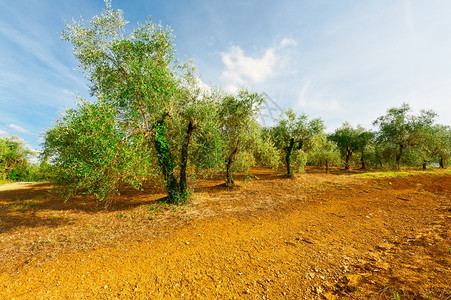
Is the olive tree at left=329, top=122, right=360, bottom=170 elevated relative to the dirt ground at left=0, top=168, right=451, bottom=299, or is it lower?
elevated

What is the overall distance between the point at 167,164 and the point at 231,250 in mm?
8589

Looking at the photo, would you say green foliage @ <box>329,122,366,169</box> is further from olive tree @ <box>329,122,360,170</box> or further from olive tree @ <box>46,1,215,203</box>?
olive tree @ <box>46,1,215,203</box>

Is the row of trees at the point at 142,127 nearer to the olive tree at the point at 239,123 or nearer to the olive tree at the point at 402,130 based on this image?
the olive tree at the point at 239,123

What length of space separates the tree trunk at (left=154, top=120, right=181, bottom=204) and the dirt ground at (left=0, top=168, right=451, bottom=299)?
0.98m

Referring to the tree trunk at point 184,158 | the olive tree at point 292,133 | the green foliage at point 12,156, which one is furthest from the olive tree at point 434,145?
the green foliage at point 12,156

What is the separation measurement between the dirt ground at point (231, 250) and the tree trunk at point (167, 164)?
975 mm

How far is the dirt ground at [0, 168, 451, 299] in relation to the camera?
5434mm

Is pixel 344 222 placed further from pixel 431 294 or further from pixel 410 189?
pixel 410 189

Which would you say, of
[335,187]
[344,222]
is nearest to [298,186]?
[335,187]

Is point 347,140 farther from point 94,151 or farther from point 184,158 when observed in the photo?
point 94,151

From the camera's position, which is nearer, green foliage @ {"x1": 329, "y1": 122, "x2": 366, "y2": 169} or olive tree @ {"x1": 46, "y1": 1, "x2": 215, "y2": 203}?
olive tree @ {"x1": 46, "y1": 1, "x2": 215, "y2": 203}

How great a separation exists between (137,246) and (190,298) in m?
4.33

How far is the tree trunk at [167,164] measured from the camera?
514 inches

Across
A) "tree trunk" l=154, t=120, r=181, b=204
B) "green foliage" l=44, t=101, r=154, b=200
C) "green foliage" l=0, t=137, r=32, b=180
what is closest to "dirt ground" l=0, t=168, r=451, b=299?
"tree trunk" l=154, t=120, r=181, b=204
